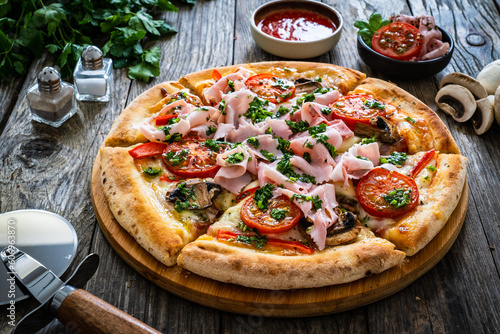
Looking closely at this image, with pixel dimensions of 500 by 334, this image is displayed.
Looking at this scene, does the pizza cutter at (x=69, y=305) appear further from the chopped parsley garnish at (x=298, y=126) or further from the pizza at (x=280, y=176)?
the chopped parsley garnish at (x=298, y=126)

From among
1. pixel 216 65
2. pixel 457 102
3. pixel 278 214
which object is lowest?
pixel 216 65

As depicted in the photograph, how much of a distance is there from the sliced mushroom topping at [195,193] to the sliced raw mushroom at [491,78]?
323 centimetres

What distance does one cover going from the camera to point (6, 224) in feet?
13.1

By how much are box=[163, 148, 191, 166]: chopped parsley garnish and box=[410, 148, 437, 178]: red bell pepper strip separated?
6.16 feet

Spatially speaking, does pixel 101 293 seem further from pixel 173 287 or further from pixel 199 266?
pixel 199 266

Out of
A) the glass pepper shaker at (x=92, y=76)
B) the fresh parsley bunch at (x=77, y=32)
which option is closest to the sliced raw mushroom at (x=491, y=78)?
the fresh parsley bunch at (x=77, y=32)

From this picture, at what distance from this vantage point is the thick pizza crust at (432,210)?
380cm

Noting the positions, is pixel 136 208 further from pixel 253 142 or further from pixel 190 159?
pixel 253 142

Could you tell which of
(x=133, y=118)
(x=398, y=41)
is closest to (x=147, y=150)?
(x=133, y=118)

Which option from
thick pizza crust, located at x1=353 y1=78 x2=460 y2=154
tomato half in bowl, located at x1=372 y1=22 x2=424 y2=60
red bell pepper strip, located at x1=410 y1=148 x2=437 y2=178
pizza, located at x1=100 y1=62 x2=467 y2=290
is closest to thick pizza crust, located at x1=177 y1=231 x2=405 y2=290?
pizza, located at x1=100 y1=62 x2=467 y2=290

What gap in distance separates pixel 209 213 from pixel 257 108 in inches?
50.4

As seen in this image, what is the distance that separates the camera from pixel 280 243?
3.77m

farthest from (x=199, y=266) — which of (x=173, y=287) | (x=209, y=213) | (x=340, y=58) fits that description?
(x=340, y=58)

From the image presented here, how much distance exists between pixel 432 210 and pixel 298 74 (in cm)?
217
